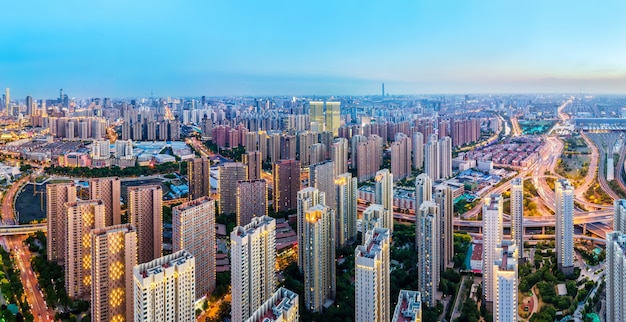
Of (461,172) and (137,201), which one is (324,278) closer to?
(137,201)

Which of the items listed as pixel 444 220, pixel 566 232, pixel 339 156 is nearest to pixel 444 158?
pixel 339 156

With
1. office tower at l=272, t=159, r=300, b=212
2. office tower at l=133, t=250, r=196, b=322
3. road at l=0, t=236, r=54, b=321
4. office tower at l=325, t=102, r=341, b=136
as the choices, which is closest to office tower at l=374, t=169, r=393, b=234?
office tower at l=272, t=159, r=300, b=212

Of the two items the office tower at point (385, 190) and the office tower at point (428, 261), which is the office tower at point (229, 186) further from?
the office tower at point (428, 261)

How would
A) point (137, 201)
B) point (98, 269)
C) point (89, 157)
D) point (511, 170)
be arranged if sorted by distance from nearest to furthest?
point (98, 269)
point (137, 201)
point (511, 170)
point (89, 157)

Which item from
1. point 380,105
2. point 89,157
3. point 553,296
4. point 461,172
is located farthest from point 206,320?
point 380,105

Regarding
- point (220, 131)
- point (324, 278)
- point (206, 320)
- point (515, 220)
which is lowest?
point (206, 320)

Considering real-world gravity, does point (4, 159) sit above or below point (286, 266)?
above
